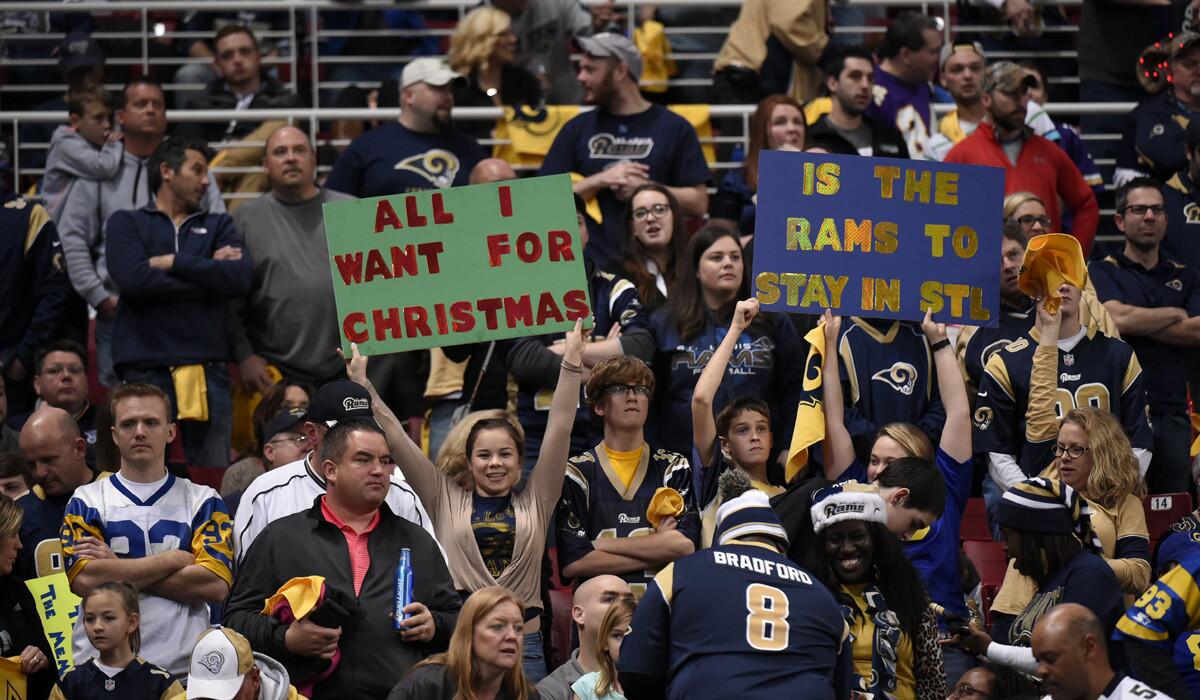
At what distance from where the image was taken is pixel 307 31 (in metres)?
15.8

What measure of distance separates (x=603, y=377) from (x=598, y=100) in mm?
3339

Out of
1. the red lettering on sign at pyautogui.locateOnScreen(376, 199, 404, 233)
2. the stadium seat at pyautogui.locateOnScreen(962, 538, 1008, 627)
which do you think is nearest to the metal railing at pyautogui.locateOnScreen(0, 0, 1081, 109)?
the red lettering on sign at pyautogui.locateOnScreen(376, 199, 404, 233)

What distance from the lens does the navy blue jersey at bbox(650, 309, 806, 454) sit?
10.0m

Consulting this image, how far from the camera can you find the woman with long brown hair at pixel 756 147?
39.1 feet

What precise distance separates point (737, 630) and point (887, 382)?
3.17 meters

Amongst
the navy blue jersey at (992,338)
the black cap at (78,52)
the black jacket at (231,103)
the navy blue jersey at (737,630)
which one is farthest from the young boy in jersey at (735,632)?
the black cap at (78,52)

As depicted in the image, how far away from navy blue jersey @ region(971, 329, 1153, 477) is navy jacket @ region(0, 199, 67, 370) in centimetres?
564

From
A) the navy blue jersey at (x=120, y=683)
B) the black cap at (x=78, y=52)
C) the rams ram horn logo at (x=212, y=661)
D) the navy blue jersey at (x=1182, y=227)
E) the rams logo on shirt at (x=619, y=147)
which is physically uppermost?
the black cap at (x=78, y=52)

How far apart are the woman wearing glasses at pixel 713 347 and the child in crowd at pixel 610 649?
2.03 metres

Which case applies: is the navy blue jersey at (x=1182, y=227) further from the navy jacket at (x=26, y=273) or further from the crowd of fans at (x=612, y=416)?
the navy jacket at (x=26, y=273)

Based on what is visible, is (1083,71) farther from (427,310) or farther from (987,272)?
(427,310)

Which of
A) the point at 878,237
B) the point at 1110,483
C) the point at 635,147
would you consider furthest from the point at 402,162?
the point at 1110,483

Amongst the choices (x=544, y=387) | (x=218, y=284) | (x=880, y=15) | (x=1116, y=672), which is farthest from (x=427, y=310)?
(x=880, y=15)

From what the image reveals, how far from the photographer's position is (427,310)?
9711 mm
